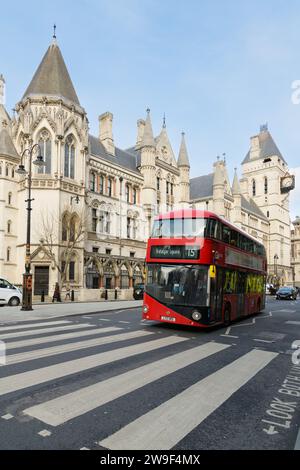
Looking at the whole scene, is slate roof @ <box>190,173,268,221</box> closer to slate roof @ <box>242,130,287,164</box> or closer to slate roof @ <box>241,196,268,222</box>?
slate roof @ <box>241,196,268,222</box>

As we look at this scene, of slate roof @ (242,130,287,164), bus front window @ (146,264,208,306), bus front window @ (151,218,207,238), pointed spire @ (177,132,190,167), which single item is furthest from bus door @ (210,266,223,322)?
slate roof @ (242,130,287,164)

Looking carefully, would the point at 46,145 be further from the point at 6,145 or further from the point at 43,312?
the point at 43,312

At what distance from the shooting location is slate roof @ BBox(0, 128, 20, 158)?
32.7 m

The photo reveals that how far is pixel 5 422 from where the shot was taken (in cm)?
365

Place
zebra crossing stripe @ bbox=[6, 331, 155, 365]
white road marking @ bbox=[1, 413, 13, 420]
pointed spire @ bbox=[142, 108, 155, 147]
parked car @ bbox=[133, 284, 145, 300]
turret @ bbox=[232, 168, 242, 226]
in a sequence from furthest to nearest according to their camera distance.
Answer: turret @ bbox=[232, 168, 242, 226] < pointed spire @ bbox=[142, 108, 155, 147] < parked car @ bbox=[133, 284, 145, 300] < zebra crossing stripe @ bbox=[6, 331, 155, 365] < white road marking @ bbox=[1, 413, 13, 420]

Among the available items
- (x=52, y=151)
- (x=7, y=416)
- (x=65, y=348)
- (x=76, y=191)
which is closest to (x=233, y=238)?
(x=65, y=348)

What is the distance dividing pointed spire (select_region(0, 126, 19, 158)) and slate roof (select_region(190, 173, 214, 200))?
3783cm

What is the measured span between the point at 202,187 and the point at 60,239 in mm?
39669

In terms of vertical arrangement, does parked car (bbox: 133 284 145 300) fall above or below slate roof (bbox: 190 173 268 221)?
below

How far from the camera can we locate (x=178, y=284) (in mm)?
10523

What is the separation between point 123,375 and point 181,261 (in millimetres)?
5533

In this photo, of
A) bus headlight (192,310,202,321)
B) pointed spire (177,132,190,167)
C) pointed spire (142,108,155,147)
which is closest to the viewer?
bus headlight (192,310,202,321)

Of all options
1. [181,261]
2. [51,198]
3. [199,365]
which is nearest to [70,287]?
[51,198]
